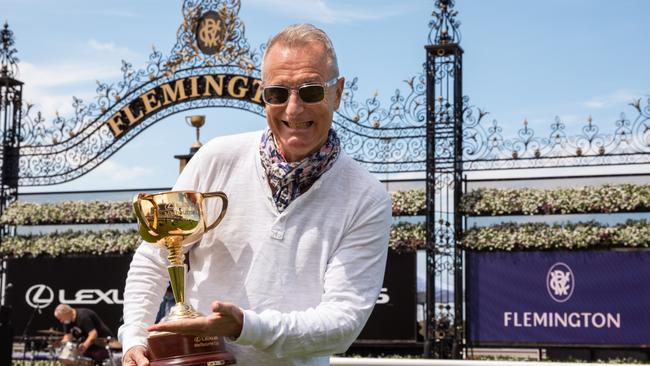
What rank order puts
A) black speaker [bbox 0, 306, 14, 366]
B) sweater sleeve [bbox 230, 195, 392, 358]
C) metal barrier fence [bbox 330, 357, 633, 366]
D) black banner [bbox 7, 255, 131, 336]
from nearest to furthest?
sweater sleeve [bbox 230, 195, 392, 358], metal barrier fence [bbox 330, 357, 633, 366], black speaker [bbox 0, 306, 14, 366], black banner [bbox 7, 255, 131, 336]

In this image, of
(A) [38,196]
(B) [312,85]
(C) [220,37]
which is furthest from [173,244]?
(A) [38,196]

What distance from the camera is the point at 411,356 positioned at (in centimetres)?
1403

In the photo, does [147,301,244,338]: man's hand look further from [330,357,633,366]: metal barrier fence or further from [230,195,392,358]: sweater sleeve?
[330,357,633,366]: metal barrier fence

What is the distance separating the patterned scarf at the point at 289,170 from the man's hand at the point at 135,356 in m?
0.46

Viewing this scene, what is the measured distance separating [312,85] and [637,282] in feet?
38.3

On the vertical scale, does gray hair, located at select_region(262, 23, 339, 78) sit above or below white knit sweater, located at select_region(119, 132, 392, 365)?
above

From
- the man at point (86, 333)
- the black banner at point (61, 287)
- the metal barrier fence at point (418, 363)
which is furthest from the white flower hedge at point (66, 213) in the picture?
the metal barrier fence at point (418, 363)

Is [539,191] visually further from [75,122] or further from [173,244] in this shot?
[173,244]

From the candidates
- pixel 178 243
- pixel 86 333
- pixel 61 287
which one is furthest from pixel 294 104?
pixel 61 287

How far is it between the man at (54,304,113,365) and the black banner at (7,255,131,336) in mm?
3055

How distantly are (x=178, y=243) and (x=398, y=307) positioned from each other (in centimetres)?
1205

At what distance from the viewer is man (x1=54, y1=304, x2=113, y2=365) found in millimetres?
11961

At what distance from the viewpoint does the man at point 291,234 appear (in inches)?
91.4

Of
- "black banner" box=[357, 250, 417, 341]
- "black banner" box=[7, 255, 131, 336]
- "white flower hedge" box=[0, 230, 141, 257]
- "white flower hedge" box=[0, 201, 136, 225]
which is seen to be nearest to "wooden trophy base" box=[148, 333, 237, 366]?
"black banner" box=[357, 250, 417, 341]
